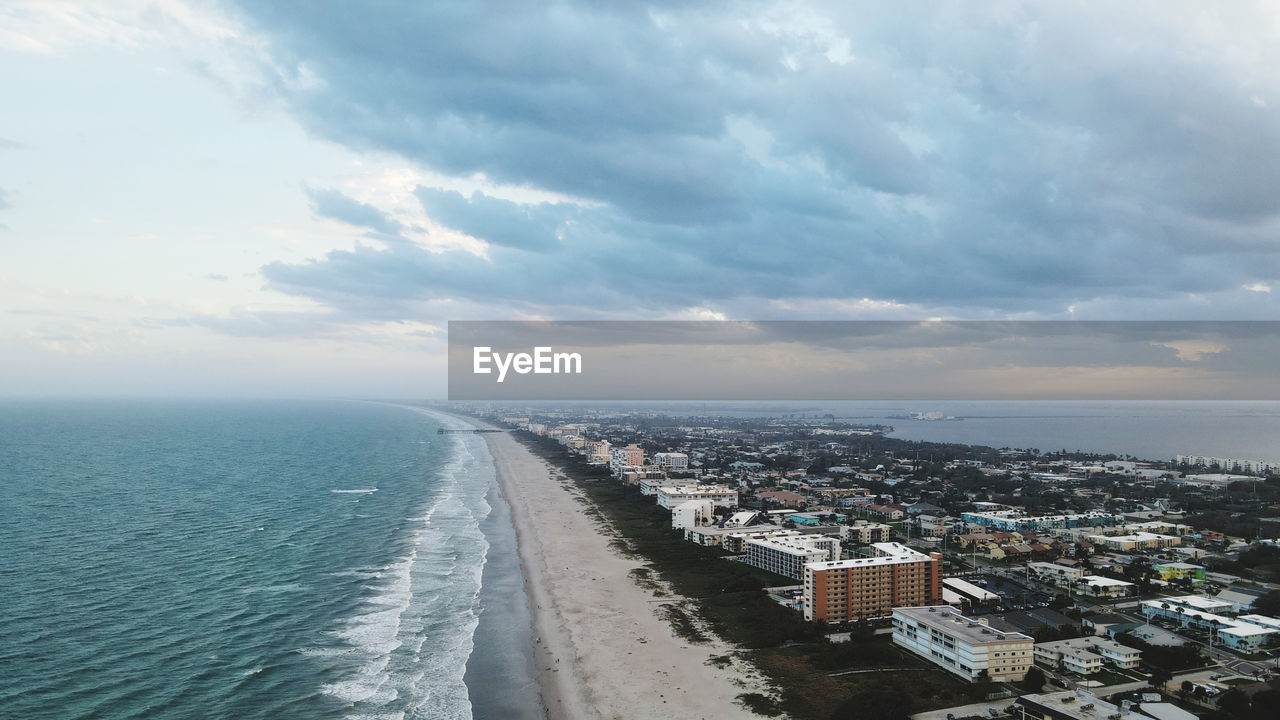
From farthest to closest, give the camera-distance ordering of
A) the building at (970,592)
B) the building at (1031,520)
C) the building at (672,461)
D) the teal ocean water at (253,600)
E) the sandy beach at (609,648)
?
the building at (672,461)
the building at (1031,520)
the building at (970,592)
the sandy beach at (609,648)
the teal ocean water at (253,600)

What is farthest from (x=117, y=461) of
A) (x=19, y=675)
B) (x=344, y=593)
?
(x=19, y=675)

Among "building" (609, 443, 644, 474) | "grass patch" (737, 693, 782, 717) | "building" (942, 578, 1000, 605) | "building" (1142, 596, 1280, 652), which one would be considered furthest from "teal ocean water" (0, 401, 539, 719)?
"building" (1142, 596, 1280, 652)

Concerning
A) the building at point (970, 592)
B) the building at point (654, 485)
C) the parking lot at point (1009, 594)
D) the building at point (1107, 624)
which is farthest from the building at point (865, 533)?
the building at point (654, 485)

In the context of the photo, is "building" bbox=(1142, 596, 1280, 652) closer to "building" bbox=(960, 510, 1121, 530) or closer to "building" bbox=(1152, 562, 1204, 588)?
"building" bbox=(1152, 562, 1204, 588)

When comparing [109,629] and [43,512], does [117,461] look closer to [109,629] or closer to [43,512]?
[43,512]

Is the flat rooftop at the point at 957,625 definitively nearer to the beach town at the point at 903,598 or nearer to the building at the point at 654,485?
the beach town at the point at 903,598

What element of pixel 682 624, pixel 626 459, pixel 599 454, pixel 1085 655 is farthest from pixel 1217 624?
pixel 599 454
